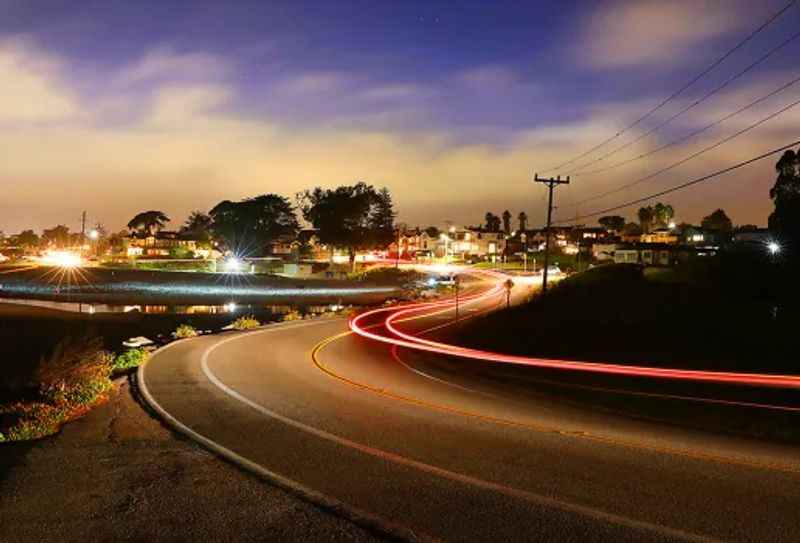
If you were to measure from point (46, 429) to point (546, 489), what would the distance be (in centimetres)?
1057

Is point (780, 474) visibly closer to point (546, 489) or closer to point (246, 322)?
point (546, 489)

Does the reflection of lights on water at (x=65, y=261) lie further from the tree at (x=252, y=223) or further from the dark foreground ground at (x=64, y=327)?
the dark foreground ground at (x=64, y=327)

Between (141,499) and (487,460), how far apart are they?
592 cm

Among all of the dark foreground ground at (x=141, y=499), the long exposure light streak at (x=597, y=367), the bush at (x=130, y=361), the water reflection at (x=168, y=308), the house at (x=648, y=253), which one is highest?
the house at (x=648, y=253)

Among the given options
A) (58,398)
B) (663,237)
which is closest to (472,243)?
(663,237)

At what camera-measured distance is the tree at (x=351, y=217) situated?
107 metres

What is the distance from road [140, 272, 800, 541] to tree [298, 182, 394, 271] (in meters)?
86.8

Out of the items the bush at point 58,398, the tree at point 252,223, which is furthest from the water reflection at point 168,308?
the tree at point 252,223

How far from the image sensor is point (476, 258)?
143 metres

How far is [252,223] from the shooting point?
420 ft

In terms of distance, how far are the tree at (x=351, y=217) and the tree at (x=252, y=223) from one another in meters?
23.4

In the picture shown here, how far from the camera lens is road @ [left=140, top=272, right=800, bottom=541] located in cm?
823

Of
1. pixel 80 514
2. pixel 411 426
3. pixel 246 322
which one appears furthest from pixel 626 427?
pixel 246 322

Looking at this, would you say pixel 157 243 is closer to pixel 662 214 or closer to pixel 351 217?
pixel 351 217
